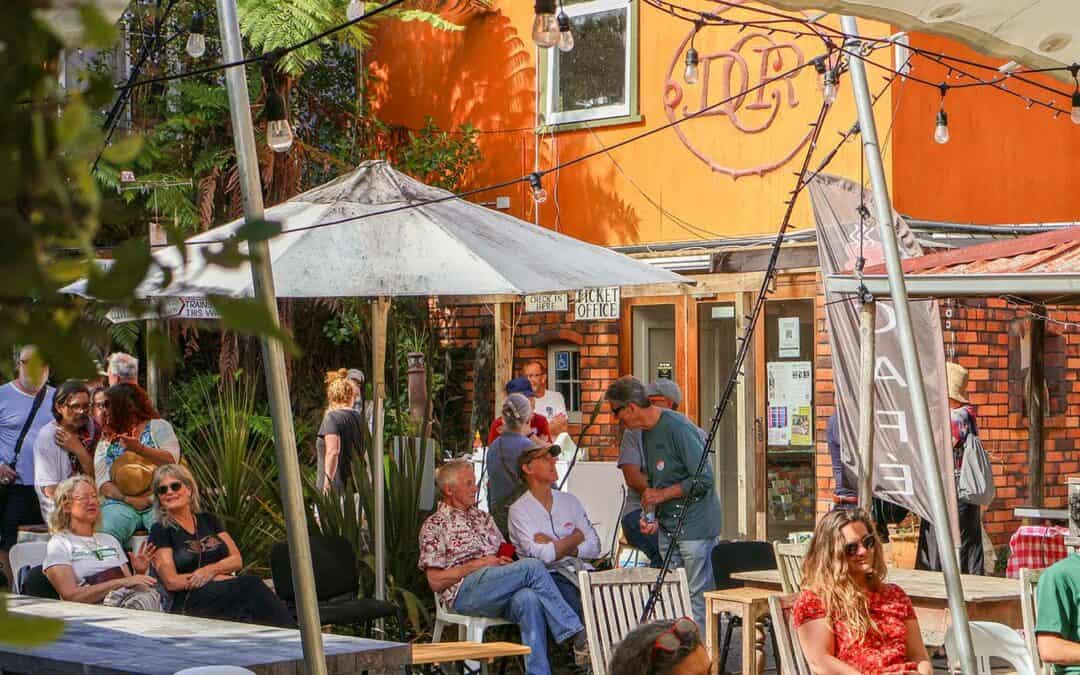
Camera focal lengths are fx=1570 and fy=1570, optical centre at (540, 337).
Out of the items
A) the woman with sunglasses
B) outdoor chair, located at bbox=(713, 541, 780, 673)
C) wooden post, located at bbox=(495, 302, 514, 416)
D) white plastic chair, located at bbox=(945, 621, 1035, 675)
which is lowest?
white plastic chair, located at bbox=(945, 621, 1035, 675)

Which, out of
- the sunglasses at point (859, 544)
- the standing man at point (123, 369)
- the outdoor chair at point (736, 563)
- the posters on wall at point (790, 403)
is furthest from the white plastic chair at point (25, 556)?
the posters on wall at point (790, 403)

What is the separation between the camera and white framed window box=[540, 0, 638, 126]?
48.7 feet

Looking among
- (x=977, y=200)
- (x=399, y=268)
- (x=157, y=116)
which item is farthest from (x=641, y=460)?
(x=157, y=116)

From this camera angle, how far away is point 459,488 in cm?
811

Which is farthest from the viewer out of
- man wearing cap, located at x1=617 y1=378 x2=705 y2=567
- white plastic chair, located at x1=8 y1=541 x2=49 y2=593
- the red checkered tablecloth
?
the red checkered tablecloth

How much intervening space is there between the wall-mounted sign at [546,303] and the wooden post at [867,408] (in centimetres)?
744

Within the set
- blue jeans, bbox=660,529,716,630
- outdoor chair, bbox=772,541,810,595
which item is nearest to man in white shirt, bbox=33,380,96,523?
blue jeans, bbox=660,529,716,630

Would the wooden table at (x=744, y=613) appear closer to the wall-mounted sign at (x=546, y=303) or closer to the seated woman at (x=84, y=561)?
the seated woman at (x=84, y=561)

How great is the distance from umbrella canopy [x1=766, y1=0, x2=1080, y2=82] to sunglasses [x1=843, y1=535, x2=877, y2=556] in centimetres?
192

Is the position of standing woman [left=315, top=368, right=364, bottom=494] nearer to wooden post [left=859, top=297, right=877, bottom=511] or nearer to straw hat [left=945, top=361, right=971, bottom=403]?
wooden post [left=859, top=297, right=877, bottom=511]

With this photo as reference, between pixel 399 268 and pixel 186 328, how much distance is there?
27.8 feet

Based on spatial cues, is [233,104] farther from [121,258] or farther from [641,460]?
[641,460]

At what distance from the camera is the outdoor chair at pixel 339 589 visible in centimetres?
788

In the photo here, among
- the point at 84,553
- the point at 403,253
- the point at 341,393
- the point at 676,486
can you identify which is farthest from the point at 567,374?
the point at 84,553
